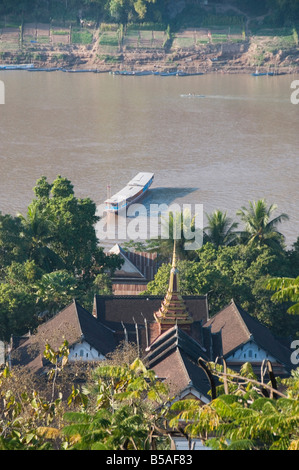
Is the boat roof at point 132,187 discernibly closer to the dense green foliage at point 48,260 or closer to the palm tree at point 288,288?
the dense green foliage at point 48,260

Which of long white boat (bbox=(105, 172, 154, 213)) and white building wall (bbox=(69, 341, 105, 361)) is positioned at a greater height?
long white boat (bbox=(105, 172, 154, 213))

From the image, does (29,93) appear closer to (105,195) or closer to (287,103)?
(287,103)

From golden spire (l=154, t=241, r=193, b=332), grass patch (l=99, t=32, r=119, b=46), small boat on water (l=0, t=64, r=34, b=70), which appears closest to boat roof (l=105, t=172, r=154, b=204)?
golden spire (l=154, t=241, r=193, b=332)

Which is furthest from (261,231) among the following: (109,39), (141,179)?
(109,39)

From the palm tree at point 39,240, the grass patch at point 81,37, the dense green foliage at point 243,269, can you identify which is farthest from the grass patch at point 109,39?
the palm tree at point 39,240

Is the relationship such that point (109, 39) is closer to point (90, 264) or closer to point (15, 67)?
point (15, 67)

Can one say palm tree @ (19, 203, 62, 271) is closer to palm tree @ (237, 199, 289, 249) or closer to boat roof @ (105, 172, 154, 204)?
palm tree @ (237, 199, 289, 249)
